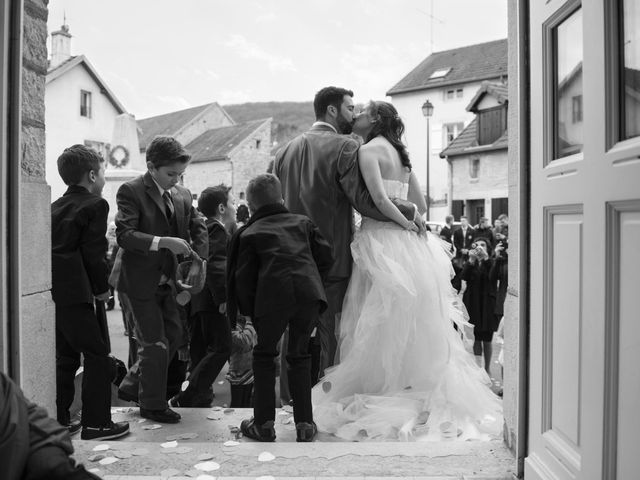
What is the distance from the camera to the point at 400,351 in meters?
4.59

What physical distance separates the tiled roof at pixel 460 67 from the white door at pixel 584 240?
43.0 meters

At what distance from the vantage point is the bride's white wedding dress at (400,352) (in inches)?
171

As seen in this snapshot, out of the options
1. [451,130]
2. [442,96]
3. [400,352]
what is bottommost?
[400,352]

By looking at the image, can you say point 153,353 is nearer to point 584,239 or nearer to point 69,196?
point 69,196

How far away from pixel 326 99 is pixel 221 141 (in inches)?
1721

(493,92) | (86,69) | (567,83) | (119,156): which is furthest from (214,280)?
(86,69)

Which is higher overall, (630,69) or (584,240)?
(630,69)

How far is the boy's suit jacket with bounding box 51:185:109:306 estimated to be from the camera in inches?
155

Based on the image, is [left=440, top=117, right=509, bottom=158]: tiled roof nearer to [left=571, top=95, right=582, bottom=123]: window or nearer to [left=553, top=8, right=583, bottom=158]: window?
[left=553, top=8, right=583, bottom=158]: window

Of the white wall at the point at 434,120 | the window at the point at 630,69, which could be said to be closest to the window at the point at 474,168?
the white wall at the point at 434,120

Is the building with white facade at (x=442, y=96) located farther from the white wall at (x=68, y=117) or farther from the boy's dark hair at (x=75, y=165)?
the boy's dark hair at (x=75, y=165)

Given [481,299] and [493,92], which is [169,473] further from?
[493,92]

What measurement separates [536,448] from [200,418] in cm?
237

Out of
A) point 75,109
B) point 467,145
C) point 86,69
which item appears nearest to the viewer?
point 467,145
